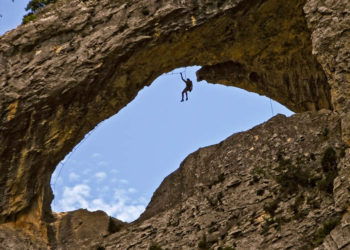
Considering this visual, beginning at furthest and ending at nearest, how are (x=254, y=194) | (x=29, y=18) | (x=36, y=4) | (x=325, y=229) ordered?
(x=36, y=4) < (x=29, y=18) < (x=254, y=194) < (x=325, y=229)

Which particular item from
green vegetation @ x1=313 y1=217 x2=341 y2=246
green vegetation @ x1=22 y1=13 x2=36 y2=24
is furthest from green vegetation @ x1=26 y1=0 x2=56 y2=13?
green vegetation @ x1=313 y1=217 x2=341 y2=246

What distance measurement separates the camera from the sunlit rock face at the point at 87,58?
95.9ft

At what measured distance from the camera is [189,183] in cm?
3102

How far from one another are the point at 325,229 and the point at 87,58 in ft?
46.5

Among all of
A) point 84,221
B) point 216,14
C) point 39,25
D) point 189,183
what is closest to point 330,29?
point 216,14

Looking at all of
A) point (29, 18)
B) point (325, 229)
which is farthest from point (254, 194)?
point (29, 18)

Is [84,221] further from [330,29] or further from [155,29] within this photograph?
[330,29]

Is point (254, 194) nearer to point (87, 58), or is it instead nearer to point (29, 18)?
point (87, 58)

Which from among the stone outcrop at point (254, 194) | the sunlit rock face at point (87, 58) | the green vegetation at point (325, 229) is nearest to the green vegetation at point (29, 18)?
the sunlit rock face at point (87, 58)

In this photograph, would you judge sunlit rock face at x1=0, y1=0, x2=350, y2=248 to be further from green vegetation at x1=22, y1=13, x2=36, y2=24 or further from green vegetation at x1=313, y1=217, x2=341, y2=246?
green vegetation at x1=313, y1=217, x2=341, y2=246

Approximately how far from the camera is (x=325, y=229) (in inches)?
860

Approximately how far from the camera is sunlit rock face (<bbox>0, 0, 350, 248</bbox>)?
95.9ft

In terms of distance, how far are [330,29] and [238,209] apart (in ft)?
28.7

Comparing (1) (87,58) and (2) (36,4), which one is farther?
(2) (36,4)
